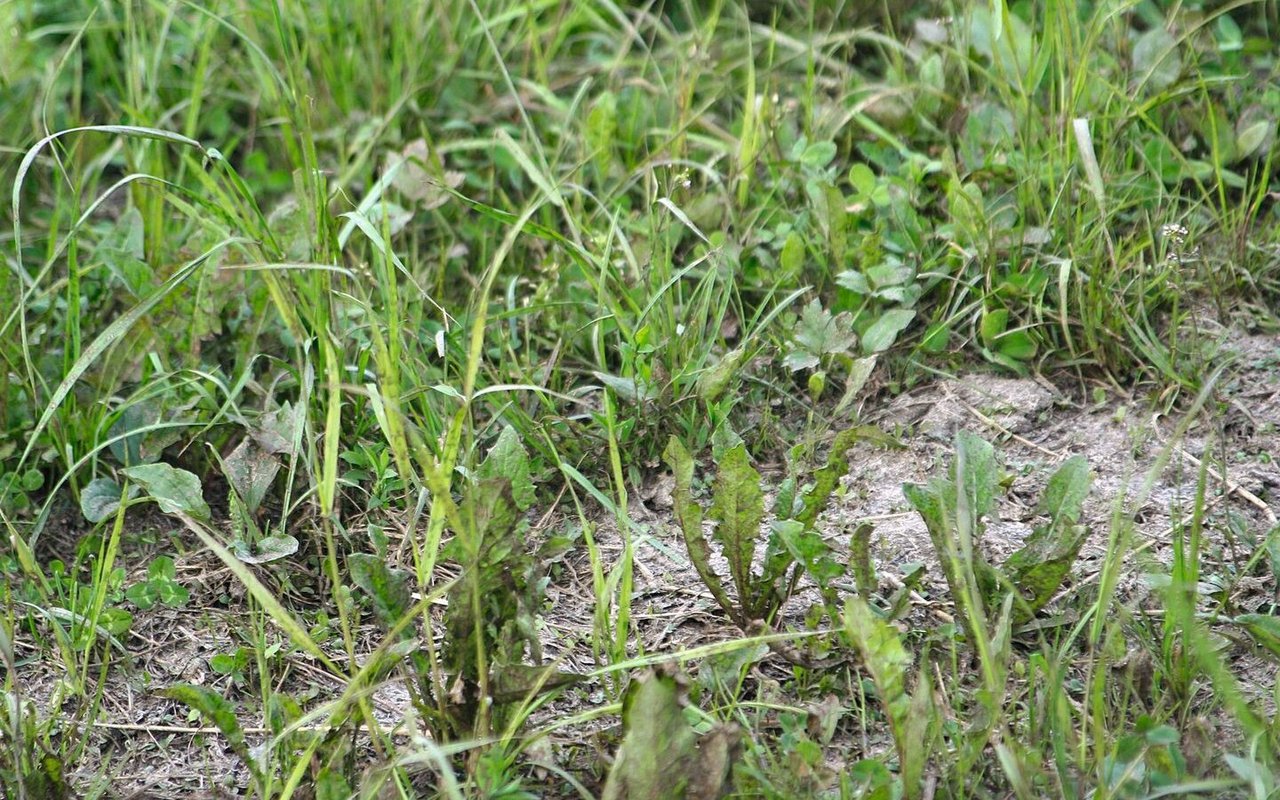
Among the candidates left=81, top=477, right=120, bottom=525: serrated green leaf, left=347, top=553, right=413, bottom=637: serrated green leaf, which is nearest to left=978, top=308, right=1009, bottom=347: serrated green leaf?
left=347, top=553, right=413, bottom=637: serrated green leaf

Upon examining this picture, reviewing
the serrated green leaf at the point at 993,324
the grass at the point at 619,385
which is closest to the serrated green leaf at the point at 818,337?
the grass at the point at 619,385

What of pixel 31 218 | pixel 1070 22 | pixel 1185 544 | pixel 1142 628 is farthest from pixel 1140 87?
pixel 31 218

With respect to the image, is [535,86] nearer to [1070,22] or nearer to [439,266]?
[439,266]

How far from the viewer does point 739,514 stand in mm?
1687

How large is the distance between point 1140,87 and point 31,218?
231 cm

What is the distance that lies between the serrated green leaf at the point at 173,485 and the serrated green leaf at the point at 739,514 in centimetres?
80

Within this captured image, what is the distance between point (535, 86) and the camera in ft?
8.80

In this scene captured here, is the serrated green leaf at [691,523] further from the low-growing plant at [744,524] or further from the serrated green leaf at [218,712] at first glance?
the serrated green leaf at [218,712]

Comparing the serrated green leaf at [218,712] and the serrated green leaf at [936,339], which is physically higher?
the serrated green leaf at [936,339]

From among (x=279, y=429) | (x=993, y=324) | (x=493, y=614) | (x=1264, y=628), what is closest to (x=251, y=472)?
(x=279, y=429)

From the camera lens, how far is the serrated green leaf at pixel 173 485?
6.14 ft

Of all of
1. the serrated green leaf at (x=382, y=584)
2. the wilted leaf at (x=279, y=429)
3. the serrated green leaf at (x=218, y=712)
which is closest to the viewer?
the serrated green leaf at (x=218, y=712)

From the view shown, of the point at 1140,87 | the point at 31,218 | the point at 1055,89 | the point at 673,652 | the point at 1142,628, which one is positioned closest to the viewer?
the point at 1142,628

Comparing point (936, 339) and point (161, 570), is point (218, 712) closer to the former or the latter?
point (161, 570)
